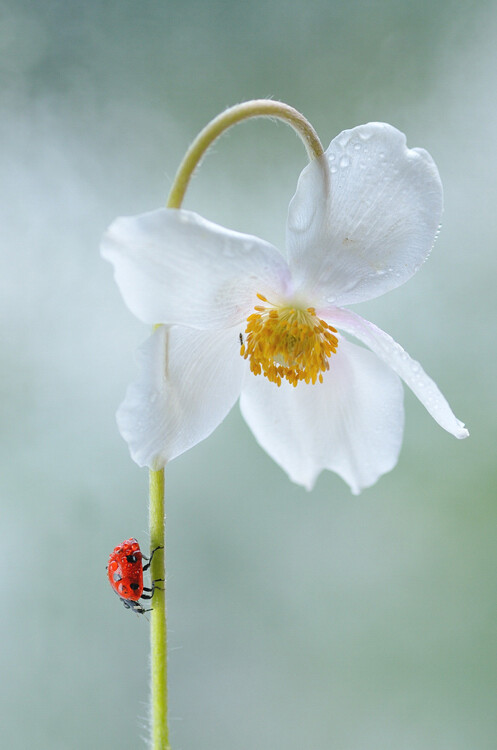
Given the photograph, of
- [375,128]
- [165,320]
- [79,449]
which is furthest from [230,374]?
[79,449]

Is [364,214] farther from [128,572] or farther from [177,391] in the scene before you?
[128,572]

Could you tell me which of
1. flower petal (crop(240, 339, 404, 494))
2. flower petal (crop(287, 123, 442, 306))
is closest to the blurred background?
flower petal (crop(240, 339, 404, 494))

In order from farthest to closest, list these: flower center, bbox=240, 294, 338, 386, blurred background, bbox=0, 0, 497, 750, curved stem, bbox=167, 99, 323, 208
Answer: blurred background, bbox=0, 0, 497, 750, flower center, bbox=240, 294, 338, 386, curved stem, bbox=167, 99, 323, 208

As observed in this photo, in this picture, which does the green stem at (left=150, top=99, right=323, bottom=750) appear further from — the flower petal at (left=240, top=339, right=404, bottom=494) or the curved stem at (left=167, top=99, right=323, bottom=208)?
the flower petal at (left=240, top=339, right=404, bottom=494)

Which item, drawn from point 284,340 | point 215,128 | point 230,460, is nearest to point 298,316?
point 284,340

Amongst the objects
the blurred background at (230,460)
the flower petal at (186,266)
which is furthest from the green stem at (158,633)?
the blurred background at (230,460)

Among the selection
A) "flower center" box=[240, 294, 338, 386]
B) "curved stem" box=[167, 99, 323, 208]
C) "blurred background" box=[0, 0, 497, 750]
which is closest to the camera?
"curved stem" box=[167, 99, 323, 208]

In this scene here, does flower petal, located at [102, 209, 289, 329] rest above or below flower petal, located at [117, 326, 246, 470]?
above
